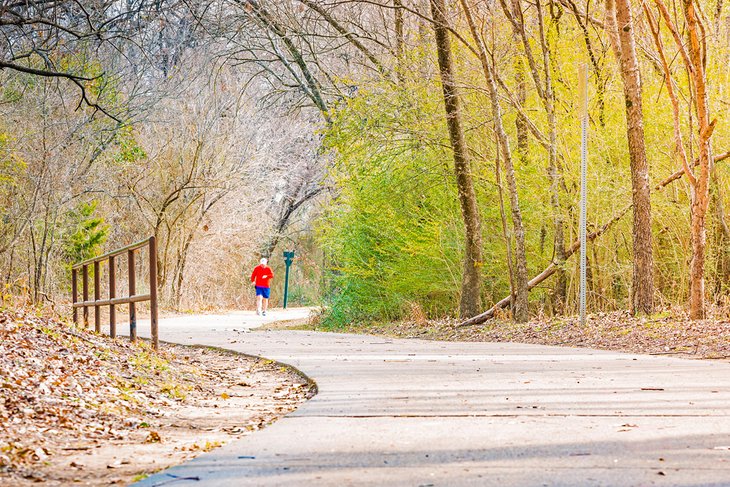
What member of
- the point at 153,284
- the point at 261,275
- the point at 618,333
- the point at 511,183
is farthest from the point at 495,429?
the point at 261,275

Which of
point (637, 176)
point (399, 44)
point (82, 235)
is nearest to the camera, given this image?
point (637, 176)

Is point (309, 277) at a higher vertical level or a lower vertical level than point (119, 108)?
lower

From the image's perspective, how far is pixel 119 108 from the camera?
24.3 metres

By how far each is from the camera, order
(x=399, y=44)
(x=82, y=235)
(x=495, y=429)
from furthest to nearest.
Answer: (x=82, y=235) < (x=399, y=44) < (x=495, y=429)

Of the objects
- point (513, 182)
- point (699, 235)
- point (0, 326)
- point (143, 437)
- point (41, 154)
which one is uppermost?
point (41, 154)

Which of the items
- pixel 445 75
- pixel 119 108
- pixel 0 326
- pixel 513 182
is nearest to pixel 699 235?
pixel 513 182

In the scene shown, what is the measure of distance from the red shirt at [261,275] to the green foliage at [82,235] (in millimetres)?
4283

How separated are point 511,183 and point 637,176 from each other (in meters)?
2.31

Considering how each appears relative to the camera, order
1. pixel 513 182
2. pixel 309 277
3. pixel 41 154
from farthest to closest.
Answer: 1. pixel 309 277
2. pixel 41 154
3. pixel 513 182

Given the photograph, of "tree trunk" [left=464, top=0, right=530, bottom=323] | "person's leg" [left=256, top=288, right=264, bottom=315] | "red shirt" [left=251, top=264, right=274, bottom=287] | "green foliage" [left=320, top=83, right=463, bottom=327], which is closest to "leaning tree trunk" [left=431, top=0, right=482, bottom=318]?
"green foliage" [left=320, top=83, right=463, bottom=327]

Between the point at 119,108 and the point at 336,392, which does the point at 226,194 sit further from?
the point at 336,392

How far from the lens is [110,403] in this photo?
312 inches

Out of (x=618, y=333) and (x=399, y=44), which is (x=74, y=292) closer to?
(x=618, y=333)

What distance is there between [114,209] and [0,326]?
22.4 metres
